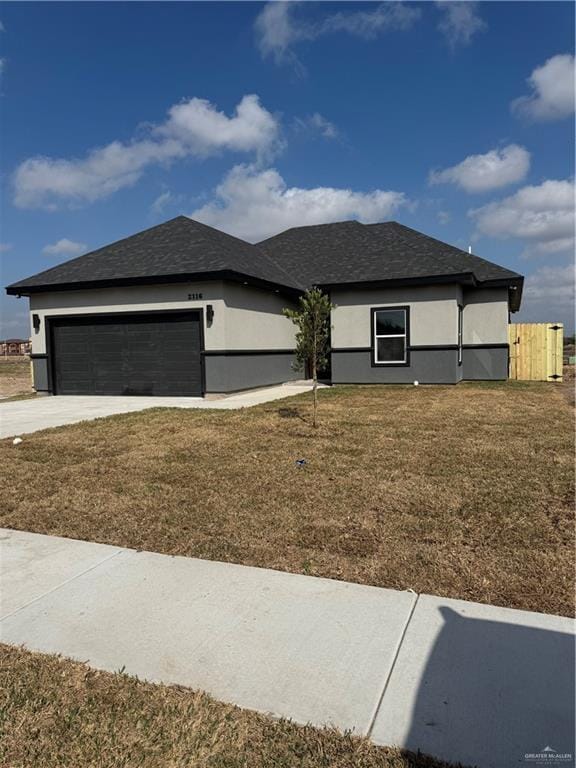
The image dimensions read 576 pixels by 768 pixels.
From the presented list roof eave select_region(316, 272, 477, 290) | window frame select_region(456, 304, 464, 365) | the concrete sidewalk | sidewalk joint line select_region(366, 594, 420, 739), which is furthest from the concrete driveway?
sidewalk joint line select_region(366, 594, 420, 739)

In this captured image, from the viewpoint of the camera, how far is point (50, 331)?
1692 centimetres

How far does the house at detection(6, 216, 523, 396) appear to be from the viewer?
15.1 metres

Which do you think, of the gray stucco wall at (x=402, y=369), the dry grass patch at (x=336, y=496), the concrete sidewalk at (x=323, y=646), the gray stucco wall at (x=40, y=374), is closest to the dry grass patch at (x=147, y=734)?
the concrete sidewalk at (x=323, y=646)

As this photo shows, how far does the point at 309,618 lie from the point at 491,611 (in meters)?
1.10

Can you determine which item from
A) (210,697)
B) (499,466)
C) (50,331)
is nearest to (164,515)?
(210,697)

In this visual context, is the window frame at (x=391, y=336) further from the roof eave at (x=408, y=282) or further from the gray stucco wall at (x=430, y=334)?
the roof eave at (x=408, y=282)

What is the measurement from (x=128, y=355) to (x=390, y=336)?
861 cm

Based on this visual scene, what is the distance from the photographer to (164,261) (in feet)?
52.0

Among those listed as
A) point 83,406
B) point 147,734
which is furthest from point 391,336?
point 147,734

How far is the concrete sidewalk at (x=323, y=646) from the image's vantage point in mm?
2215

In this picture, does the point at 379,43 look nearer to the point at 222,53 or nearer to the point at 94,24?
the point at 222,53

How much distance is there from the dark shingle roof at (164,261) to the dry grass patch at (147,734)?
12.6 metres

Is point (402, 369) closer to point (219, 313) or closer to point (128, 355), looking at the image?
point (219, 313)

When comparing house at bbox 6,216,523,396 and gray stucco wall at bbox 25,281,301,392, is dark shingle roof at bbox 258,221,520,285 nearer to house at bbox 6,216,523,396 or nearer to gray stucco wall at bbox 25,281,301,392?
house at bbox 6,216,523,396
